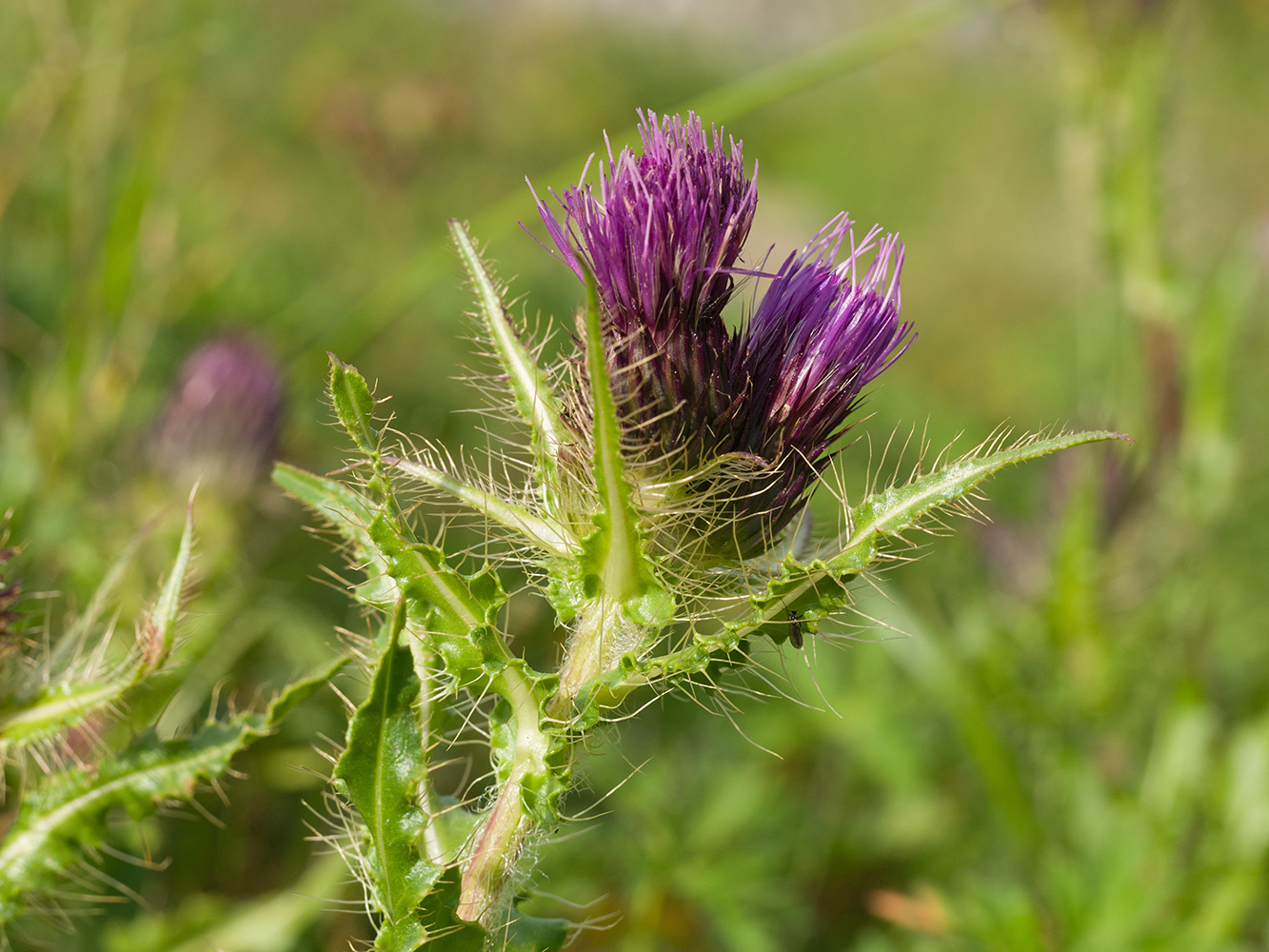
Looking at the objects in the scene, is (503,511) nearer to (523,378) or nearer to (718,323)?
(523,378)

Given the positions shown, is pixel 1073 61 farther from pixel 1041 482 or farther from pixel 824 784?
pixel 824 784

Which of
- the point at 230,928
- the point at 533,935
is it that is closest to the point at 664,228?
the point at 533,935

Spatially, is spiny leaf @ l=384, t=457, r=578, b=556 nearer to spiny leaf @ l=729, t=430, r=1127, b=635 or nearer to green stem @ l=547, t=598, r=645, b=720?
green stem @ l=547, t=598, r=645, b=720

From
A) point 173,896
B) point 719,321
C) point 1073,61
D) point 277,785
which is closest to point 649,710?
point 277,785

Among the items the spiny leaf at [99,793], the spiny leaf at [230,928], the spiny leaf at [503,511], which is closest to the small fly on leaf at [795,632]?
the spiny leaf at [503,511]

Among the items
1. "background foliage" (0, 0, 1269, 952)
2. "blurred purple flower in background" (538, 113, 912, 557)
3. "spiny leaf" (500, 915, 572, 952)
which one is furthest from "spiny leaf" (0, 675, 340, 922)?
"blurred purple flower in background" (538, 113, 912, 557)

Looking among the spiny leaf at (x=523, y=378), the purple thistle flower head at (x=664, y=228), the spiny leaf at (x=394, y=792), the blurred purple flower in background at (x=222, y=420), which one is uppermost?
the blurred purple flower in background at (x=222, y=420)

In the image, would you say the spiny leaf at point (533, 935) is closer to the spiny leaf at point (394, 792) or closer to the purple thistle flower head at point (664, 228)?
the spiny leaf at point (394, 792)
